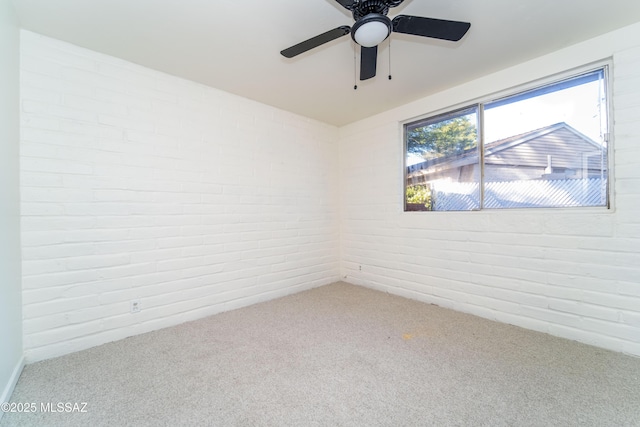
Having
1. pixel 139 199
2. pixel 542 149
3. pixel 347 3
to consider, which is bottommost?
pixel 139 199

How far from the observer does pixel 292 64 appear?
2463mm

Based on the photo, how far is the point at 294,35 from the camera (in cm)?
208

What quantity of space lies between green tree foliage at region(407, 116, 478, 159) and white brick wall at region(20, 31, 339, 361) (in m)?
1.58

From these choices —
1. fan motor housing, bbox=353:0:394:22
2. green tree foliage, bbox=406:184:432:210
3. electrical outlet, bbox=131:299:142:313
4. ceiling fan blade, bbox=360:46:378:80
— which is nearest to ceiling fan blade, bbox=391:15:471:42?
fan motor housing, bbox=353:0:394:22

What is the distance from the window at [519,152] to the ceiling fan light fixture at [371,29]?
189 cm

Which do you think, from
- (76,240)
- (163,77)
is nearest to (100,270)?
(76,240)

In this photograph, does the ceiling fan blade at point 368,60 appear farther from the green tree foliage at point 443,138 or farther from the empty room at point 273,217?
the green tree foliage at point 443,138

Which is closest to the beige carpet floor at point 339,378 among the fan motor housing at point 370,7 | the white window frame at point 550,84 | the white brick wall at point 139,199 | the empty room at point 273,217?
the empty room at point 273,217

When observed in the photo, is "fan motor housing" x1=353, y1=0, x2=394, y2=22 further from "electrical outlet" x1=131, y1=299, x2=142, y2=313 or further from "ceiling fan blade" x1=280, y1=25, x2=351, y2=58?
"electrical outlet" x1=131, y1=299, x2=142, y2=313

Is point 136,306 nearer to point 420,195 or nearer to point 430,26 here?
point 430,26

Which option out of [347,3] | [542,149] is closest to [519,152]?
[542,149]

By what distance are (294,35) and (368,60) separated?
0.64 m

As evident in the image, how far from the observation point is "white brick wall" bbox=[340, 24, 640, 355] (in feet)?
6.68

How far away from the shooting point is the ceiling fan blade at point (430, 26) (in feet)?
5.00
